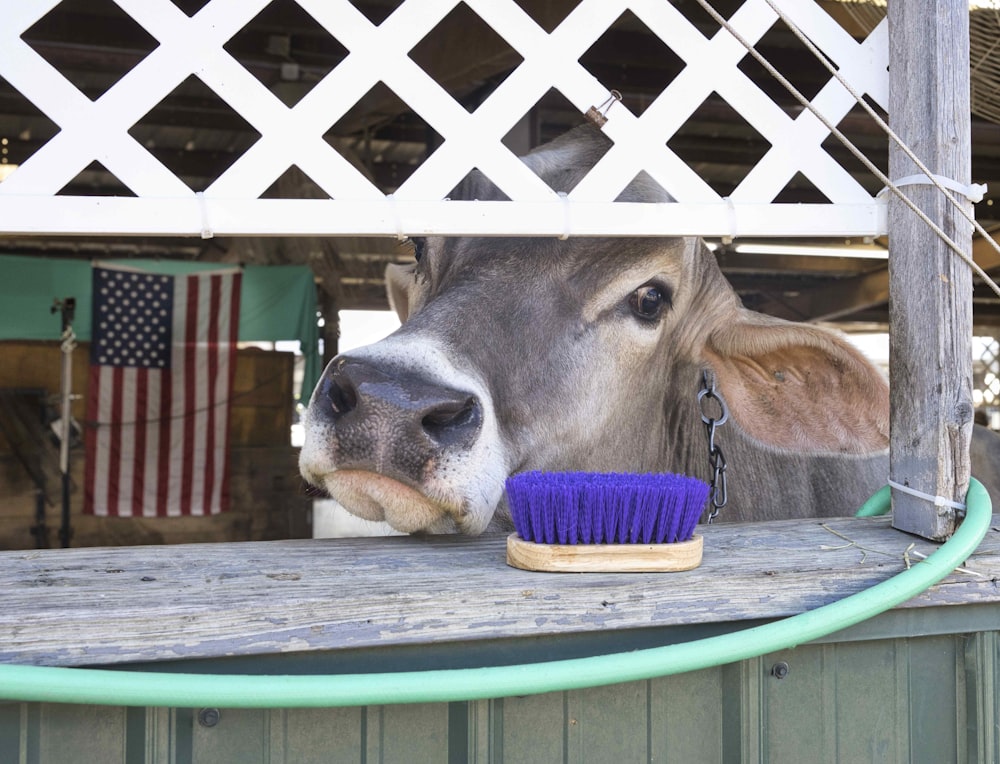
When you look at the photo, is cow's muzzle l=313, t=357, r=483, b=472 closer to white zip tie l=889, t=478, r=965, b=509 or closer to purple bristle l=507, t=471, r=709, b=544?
purple bristle l=507, t=471, r=709, b=544

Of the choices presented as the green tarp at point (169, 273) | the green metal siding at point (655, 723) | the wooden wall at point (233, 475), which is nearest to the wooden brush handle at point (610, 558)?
the green metal siding at point (655, 723)

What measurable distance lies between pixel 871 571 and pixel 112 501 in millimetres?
6334

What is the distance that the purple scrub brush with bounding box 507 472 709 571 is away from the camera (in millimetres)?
1453

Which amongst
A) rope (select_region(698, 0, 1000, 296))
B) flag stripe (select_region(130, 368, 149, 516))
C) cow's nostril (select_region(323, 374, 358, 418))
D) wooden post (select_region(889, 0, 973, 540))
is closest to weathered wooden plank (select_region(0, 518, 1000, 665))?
wooden post (select_region(889, 0, 973, 540))

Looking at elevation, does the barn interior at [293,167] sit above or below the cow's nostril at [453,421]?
above

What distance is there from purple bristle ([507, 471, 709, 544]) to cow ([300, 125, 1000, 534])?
9.8 inches

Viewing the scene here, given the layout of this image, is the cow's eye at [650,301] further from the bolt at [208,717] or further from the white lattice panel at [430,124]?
the bolt at [208,717]

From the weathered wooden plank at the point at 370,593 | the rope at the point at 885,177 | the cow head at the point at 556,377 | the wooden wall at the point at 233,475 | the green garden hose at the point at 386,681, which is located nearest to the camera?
the green garden hose at the point at 386,681

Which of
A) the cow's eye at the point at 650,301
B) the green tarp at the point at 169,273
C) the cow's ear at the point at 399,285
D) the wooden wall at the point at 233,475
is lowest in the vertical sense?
the wooden wall at the point at 233,475

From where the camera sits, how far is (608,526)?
4.91ft

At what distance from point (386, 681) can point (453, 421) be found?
657 mm

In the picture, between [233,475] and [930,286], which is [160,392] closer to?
[233,475]

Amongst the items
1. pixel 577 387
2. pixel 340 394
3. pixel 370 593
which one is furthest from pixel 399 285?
pixel 370 593

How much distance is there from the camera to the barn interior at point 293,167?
561cm
